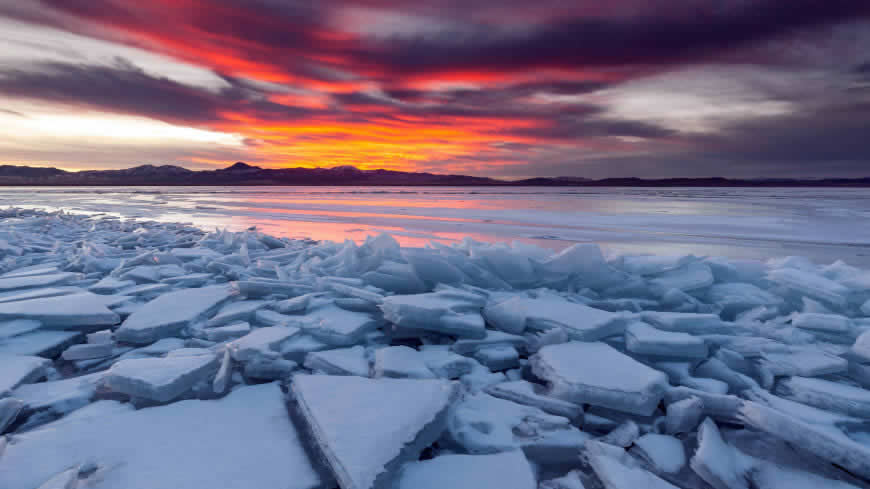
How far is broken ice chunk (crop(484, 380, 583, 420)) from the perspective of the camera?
1456 mm

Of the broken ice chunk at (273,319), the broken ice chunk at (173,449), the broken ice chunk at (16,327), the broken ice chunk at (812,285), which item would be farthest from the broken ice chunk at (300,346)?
the broken ice chunk at (812,285)

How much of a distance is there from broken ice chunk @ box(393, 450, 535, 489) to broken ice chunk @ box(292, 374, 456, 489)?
0.04m

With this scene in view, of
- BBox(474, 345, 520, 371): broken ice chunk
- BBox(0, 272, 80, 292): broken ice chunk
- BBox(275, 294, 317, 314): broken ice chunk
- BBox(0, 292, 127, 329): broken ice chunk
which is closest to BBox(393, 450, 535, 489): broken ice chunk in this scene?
BBox(474, 345, 520, 371): broken ice chunk

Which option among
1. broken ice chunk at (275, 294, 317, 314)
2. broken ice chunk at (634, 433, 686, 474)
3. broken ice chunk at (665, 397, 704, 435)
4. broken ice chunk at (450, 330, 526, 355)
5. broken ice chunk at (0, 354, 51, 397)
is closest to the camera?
broken ice chunk at (634, 433, 686, 474)

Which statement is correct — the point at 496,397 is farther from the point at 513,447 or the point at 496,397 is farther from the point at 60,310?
the point at 60,310

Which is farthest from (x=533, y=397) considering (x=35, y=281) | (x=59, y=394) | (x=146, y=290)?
(x=35, y=281)

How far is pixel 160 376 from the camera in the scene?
1.45 metres

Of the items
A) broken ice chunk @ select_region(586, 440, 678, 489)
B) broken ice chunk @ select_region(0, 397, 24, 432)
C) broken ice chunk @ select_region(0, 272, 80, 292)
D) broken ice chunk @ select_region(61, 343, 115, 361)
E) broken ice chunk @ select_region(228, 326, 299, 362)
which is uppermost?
broken ice chunk @ select_region(0, 272, 80, 292)

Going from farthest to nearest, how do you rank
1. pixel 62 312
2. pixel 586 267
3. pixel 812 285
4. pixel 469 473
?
1. pixel 586 267
2. pixel 812 285
3. pixel 62 312
4. pixel 469 473

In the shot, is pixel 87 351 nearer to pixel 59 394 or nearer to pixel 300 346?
pixel 59 394

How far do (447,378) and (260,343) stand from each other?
32.4 inches

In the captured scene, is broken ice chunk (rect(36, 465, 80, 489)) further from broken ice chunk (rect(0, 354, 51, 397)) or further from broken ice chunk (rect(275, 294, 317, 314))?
broken ice chunk (rect(275, 294, 317, 314))


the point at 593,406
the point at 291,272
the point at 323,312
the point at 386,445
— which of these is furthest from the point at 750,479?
the point at 291,272

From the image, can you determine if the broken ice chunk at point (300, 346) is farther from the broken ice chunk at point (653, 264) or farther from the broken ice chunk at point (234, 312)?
the broken ice chunk at point (653, 264)
